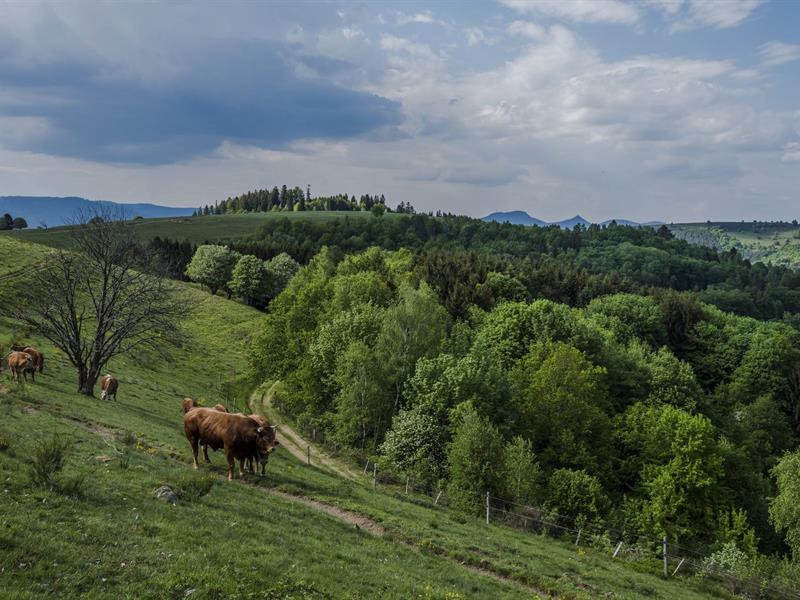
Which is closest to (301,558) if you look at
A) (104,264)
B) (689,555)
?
(104,264)

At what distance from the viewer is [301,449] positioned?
48594mm

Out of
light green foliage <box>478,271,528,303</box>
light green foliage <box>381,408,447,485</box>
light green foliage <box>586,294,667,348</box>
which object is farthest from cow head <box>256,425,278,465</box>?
light green foliage <box>586,294,667,348</box>

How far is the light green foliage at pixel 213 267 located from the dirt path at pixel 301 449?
7305 cm

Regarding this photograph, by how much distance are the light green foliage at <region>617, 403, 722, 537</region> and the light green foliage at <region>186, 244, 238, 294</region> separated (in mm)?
103097

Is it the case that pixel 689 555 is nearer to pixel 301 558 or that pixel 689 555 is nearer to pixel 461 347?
pixel 461 347

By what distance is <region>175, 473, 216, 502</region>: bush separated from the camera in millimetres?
18266

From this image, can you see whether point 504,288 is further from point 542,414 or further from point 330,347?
point 330,347

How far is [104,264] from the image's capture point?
3822 centimetres

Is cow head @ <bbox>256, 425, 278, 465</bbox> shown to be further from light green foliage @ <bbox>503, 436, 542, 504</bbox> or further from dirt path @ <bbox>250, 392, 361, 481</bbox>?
light green foliage @ <bbox>503, 436, 542, 504</bbox>

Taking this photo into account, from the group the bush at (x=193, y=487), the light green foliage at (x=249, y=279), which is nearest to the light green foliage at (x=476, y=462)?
the bush at (x=193, y=487)

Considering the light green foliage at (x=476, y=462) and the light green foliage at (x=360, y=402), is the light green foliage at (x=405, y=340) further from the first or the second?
the light green foliage at (x=476, y=462)

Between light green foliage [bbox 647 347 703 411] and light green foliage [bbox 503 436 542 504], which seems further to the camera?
light green foliage [bbox 647 347 703 411]

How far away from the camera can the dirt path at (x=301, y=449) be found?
4406 centimetres

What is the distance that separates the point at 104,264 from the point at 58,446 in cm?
2570
